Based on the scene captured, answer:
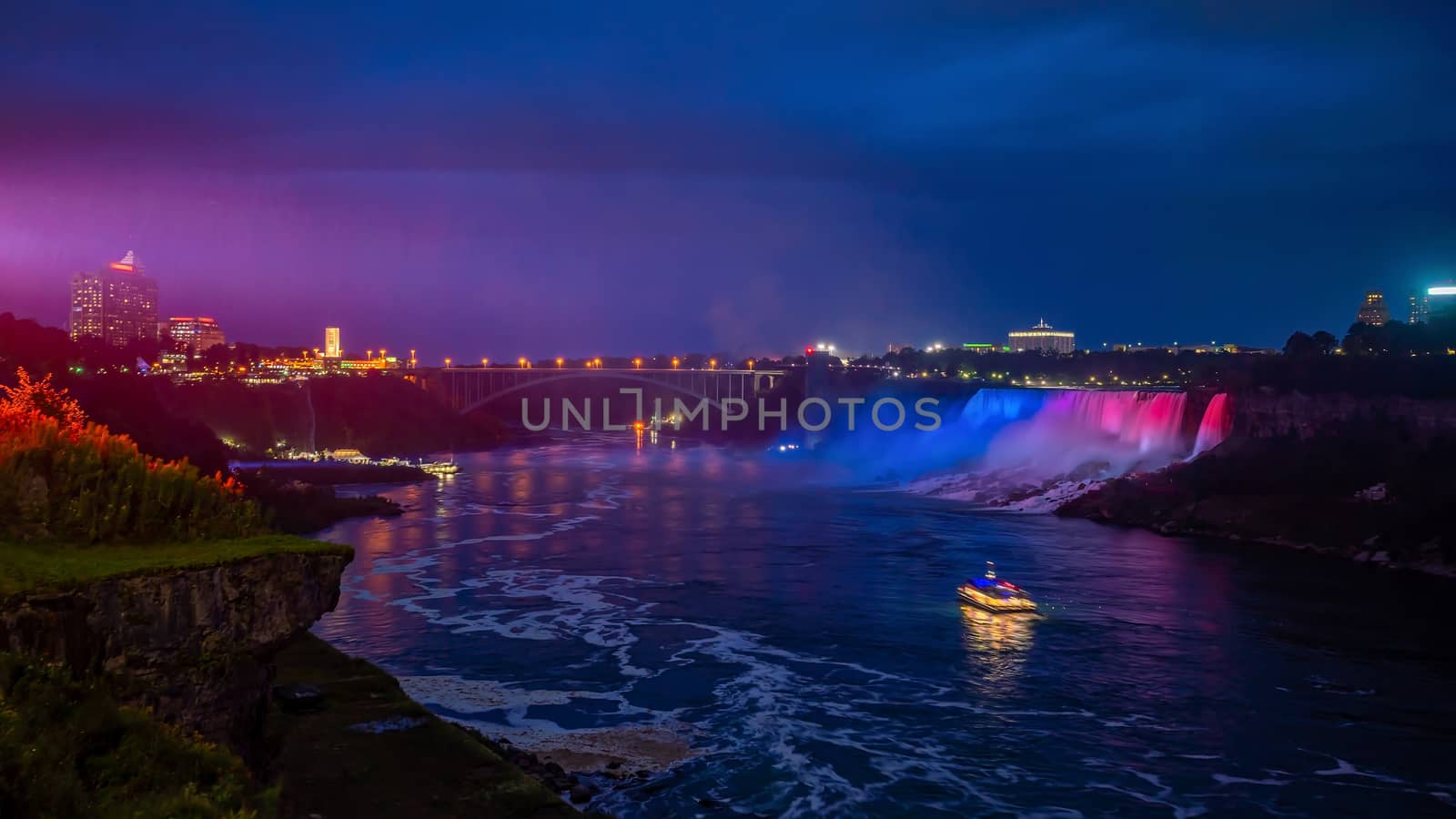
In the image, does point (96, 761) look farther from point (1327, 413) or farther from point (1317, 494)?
point (1327, 413)

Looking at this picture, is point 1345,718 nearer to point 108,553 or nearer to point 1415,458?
point 108,553

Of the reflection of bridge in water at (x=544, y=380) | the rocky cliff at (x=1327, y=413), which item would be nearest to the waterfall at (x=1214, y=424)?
the rocky cliff at (x=1327, y=413)

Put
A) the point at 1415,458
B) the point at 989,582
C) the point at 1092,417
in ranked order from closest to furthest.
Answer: the point at 989,582 < the point at 1415,458 < the point at 1092,417

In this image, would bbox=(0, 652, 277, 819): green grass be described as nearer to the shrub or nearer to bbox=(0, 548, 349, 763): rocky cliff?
bbox=(0, 548, 349, 763): rocky cliff

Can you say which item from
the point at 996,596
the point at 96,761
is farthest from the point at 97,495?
the point at 996,596

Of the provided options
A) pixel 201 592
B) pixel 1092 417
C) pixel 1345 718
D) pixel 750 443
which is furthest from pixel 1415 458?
pixel 750 443
